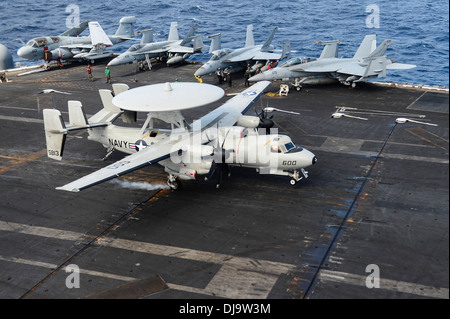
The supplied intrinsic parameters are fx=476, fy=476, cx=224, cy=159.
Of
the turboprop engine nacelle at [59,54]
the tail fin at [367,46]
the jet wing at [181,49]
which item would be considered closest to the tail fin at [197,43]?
the jet wing at [181,49]

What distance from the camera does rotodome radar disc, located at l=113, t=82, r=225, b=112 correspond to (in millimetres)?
32844

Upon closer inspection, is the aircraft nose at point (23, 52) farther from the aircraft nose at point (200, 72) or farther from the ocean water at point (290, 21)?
the aircraft nose at point (200, 72)

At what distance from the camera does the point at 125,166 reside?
31.6 m

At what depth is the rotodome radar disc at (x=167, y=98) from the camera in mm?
32844

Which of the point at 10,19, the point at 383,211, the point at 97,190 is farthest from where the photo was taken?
Answer: the point at 10,19

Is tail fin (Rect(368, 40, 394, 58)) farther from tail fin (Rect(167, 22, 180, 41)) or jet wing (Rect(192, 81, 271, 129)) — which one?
tail fin (Rect(167, 22, 180, 41))

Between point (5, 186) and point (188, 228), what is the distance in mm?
16434

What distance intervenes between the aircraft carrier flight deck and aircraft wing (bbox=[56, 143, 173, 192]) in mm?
3212

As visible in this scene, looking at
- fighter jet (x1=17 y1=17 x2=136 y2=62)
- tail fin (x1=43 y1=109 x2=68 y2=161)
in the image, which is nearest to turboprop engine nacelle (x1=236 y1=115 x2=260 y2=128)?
tail fin (x1=43 y1=109 x2=68 y2=161)

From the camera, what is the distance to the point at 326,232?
29.2 meters
